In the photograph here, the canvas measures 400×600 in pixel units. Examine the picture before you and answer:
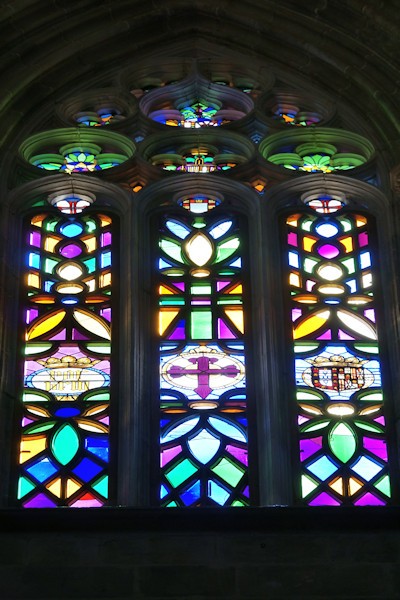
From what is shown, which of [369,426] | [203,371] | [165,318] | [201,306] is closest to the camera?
[369,426]

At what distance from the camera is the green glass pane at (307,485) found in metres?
12.9

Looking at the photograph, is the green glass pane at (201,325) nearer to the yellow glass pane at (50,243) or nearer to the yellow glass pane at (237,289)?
the yellow glass pane at (237,289)

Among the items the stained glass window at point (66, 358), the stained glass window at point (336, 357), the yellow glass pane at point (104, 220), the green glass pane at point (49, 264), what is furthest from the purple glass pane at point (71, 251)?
the stained glass window at point (336, 357)

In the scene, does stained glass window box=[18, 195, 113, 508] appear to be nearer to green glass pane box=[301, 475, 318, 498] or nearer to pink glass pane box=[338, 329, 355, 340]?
green glass pane box=[301, 475, 318, 498]

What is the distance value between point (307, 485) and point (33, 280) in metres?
3.10

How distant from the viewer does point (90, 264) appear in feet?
47.4

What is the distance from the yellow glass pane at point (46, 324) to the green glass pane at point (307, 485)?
2557 millimetres

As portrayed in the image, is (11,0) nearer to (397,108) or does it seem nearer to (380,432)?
(397,108)

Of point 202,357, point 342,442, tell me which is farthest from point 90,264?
point 342,442

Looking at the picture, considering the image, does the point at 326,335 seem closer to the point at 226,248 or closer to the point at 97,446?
the point at 226,248

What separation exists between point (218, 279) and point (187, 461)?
6.29ft

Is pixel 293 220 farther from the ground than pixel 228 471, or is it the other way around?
pixel 293 220

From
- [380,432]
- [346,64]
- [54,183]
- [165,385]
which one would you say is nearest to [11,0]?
[54,183]

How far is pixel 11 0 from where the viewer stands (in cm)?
1537
